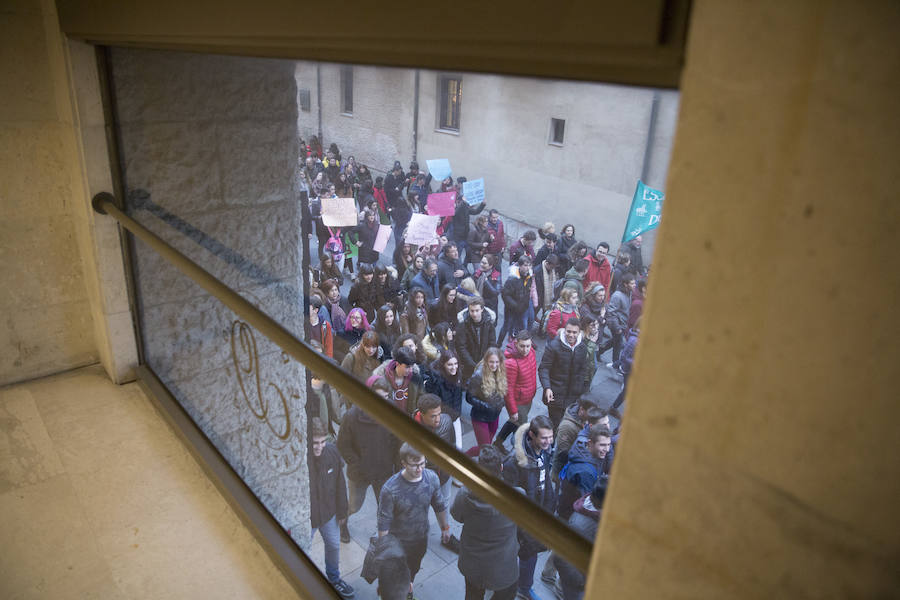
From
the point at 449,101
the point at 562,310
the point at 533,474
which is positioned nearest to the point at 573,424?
the point at 533,474

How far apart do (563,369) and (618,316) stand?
2.50 ft

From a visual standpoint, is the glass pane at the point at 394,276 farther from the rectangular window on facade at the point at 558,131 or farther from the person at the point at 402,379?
the rectangular window on facade at the point at 558,131

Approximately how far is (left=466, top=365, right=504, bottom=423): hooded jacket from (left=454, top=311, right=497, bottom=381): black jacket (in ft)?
0.52

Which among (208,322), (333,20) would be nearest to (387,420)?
(333,20)

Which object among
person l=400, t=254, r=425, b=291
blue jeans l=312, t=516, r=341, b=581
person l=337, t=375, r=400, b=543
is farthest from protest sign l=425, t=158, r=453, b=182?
blue jeans l=312, t=516, r=341, b=581

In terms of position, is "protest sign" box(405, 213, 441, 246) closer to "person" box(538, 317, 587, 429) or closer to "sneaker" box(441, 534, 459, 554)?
"person" box(538, 317, 587, 429)

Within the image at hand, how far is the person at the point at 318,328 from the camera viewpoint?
597cm

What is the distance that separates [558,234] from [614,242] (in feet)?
3.46

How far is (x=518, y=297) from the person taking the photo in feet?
19.2

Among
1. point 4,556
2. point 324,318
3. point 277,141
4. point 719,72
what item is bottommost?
point 324,318

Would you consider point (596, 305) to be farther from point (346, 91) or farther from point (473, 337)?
point (346, 91)

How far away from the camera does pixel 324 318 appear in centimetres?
596

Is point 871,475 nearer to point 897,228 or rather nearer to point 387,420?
point 897,228

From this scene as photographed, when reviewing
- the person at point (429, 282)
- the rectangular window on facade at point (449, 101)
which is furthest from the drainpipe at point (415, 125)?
the person at point (429, 282)
